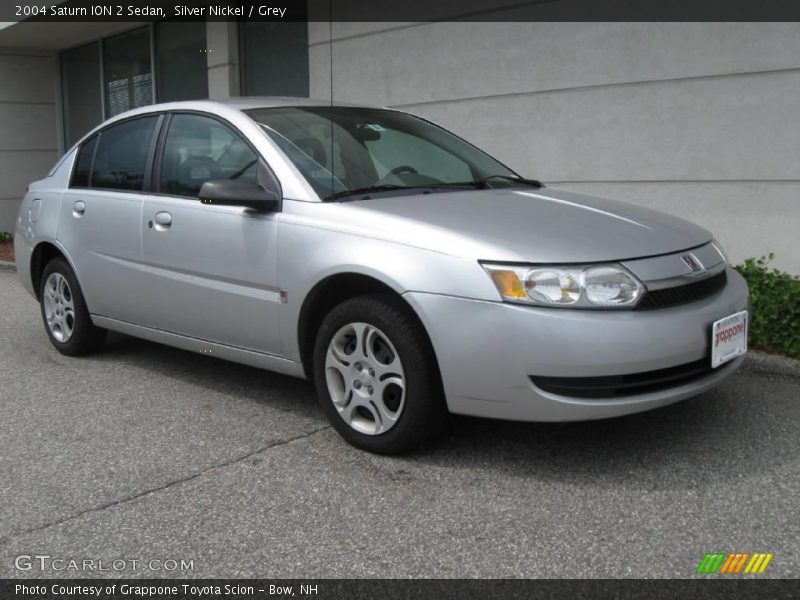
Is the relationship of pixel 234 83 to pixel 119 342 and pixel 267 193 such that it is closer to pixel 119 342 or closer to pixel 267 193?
pixel 119 342

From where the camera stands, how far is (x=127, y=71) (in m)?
14.7

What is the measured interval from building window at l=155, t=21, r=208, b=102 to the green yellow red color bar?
11230 millimetres

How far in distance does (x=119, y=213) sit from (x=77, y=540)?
8.24 ft

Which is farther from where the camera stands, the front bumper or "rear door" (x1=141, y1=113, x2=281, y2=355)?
"rear door" (x1=141, y1=113, x2=281, y2=355)

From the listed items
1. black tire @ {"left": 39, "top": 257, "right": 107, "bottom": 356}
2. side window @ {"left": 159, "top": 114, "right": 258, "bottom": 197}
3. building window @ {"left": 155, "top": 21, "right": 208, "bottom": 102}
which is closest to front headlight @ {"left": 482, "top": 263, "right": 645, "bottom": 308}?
side window @ {"left": 159, "top": 114, "right": 258, "bottom": 197}

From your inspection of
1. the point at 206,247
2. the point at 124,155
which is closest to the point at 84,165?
the point at 124,155

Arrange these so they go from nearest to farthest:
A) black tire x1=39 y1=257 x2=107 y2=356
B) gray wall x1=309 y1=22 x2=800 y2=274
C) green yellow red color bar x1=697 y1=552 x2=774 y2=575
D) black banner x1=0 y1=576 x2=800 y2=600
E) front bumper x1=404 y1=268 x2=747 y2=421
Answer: black banner x1=0 y1=576 x2=800 y2=600, green yellow red color bar x1=697 y1=552 x2=774 y2=575, front bumper x1=404 y1=268 x2=747 y2=421, black tire x1=39 y1=257 x2=107 y2=356, gray wall x1=309 y1=22 x2=800 y2=274

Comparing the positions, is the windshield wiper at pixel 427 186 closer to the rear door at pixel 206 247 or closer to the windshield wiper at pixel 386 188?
the windshield wiper at pixel 386 188

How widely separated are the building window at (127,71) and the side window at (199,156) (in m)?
9.49

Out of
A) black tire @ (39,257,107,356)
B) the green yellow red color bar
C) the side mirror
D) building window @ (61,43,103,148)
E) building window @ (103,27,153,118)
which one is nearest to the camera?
the green yellow red color bar

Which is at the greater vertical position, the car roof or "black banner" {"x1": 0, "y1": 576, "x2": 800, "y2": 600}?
the car roof

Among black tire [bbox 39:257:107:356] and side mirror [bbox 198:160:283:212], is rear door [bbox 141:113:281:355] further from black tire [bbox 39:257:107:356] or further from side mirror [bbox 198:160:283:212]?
black tire [bbox 39:257:107:356]

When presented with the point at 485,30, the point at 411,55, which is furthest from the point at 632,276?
the point at 411,55

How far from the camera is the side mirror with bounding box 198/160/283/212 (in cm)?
414
